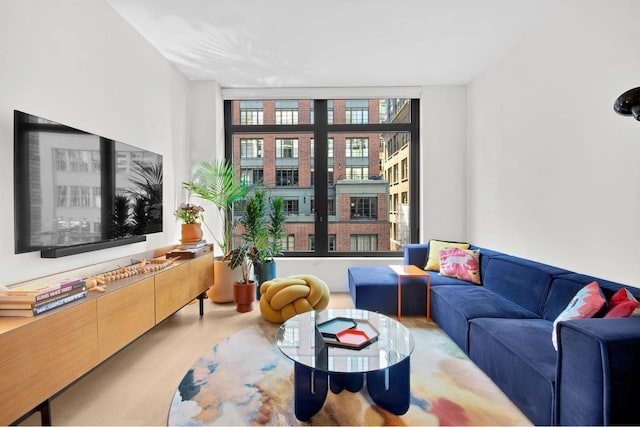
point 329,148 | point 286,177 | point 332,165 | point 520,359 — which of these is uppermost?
point 329,148

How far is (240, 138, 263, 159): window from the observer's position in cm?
444

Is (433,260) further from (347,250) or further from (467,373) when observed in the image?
(467,373)

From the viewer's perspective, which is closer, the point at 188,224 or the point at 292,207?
the point at 188,224

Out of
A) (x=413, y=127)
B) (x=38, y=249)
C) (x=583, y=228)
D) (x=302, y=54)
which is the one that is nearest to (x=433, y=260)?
(x=583, y=228)

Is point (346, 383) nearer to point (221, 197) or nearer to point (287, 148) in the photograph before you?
point (221, 197)

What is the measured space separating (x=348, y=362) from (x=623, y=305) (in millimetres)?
1456

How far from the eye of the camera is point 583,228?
2281 mm

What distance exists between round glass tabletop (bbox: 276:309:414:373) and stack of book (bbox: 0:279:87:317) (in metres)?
1.17

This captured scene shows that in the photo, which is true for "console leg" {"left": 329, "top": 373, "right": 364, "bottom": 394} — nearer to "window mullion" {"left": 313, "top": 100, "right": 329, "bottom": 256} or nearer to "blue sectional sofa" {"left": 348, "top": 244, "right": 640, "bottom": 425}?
"blue sectional sofa" {"left": 348, "top": 244, "right": 640, "bottom": 425}

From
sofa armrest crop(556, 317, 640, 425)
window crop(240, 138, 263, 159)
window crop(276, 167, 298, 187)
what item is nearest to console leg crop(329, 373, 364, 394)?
sofa armrest crop(556, 317, 640, 425)

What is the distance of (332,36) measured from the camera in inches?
117

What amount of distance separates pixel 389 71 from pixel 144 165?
9.61 feet

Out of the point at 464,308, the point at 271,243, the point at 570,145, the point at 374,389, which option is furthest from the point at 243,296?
the point at 570,145

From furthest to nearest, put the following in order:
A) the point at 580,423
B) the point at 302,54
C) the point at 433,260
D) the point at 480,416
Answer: the point at 433,260
the point at 302,54
the point at 480,416
the point at 580,423
